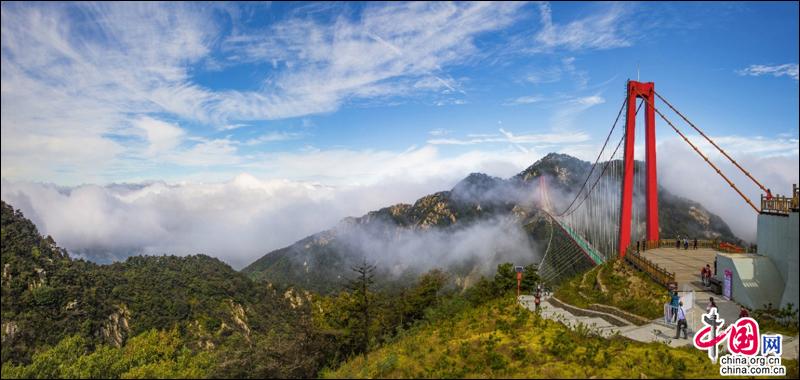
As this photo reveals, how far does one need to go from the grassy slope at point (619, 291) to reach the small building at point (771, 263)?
3366mm

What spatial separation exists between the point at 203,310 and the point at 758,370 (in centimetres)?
9693

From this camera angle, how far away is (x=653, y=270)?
82.9ft

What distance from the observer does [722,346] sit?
48.4 ft

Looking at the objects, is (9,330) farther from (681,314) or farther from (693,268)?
(693,268)

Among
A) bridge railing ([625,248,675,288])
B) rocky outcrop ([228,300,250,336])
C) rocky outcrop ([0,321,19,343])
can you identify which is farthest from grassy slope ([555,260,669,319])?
rocky outcrop ([228,300,250,336])

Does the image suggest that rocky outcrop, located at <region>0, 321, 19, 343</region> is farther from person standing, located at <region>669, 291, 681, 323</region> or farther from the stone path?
person standing, located at <region>669, 291, 681, 323</region>

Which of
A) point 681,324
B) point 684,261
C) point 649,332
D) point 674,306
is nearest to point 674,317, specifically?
point 674,306

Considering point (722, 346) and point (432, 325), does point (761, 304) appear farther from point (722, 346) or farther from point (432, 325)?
point (432, 325)

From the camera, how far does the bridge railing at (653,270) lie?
23552 millimetres

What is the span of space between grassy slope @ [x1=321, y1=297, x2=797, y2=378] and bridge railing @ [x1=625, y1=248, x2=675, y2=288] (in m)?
9.13

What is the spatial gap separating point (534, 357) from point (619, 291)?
1426 cm

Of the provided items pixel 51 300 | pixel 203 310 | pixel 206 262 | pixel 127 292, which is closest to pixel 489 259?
pixel 206 262

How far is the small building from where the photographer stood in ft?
57.5

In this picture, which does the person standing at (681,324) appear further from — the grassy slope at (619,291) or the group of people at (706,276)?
the group of people at (706,276)
